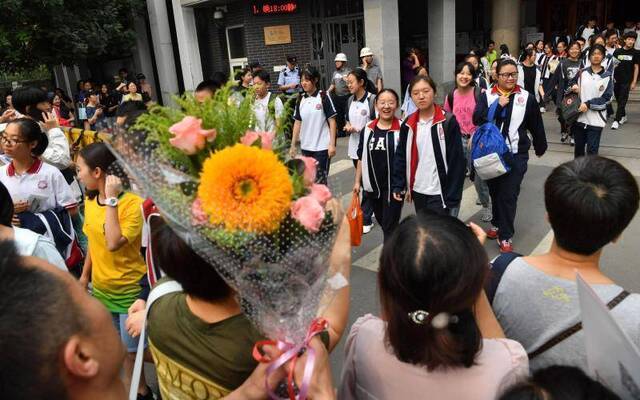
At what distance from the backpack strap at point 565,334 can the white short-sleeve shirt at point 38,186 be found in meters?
3.29

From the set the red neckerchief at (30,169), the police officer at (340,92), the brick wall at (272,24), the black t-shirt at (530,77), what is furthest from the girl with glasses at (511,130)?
the brick wall at (272,24)

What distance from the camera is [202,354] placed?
1411mm

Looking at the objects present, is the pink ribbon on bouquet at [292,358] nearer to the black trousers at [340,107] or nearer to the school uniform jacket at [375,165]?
the school uniform jacket at [375,165]

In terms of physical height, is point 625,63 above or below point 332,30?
below

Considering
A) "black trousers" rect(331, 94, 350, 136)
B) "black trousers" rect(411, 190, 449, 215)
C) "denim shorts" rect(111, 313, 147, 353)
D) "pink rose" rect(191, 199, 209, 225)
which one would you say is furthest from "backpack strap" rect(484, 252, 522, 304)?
"black trousers" rect(331, 94, 350, 136)

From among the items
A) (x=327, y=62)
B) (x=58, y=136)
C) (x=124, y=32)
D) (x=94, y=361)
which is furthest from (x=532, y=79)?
(x=124, y=32)

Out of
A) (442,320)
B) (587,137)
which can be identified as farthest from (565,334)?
(587,137)

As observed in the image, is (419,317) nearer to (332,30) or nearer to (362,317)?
(362,317)

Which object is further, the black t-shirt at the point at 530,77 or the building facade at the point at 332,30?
the building facade at the point at 332,30

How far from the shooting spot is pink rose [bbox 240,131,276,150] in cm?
133

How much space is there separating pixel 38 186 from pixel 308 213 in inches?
116

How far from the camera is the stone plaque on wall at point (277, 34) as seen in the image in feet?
44.6

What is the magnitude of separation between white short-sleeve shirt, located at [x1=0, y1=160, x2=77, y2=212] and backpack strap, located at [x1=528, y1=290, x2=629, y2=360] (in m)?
3.29

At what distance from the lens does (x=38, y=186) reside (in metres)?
3.37
